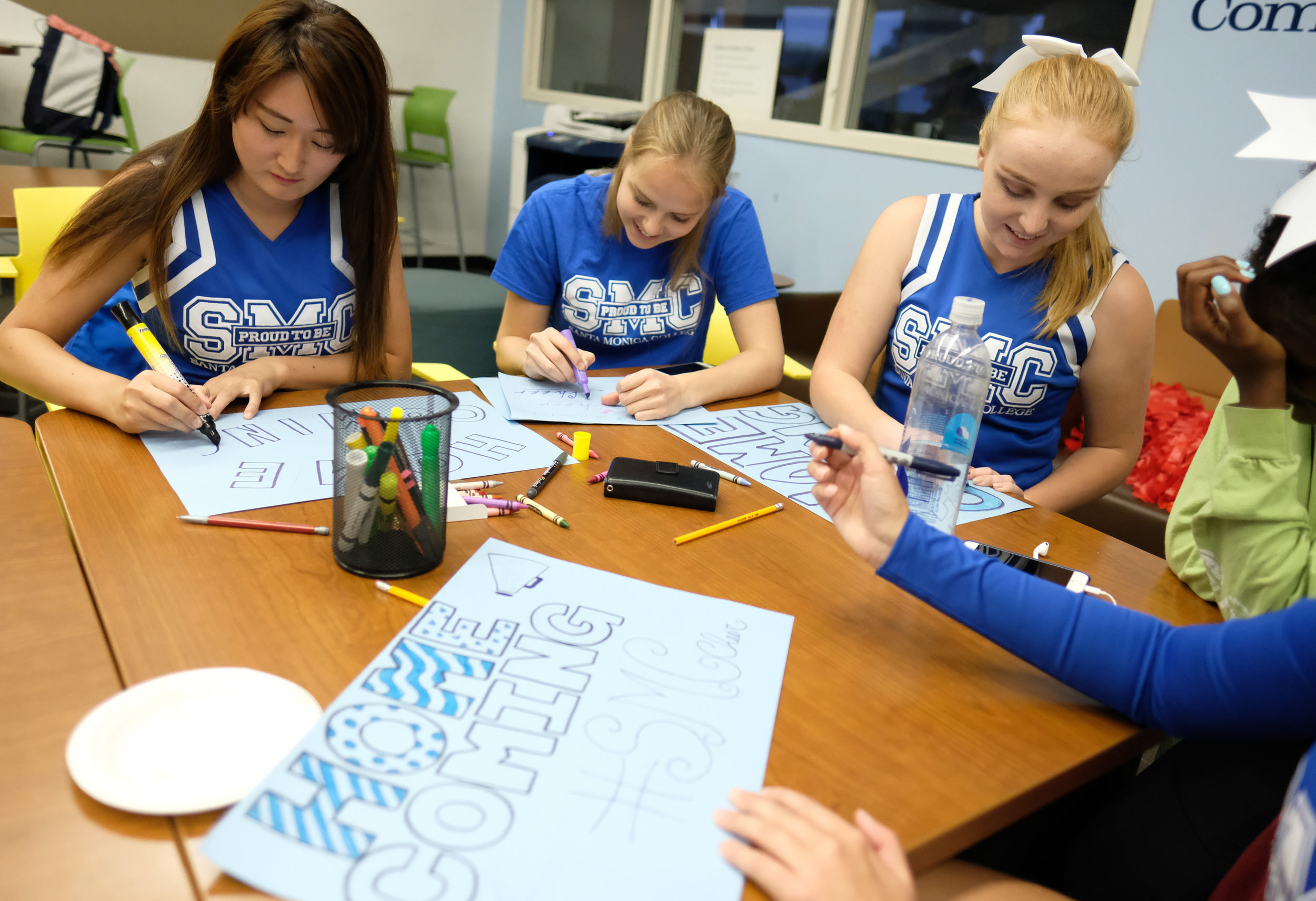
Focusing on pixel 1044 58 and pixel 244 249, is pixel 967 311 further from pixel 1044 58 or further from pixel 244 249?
pixel 244 249

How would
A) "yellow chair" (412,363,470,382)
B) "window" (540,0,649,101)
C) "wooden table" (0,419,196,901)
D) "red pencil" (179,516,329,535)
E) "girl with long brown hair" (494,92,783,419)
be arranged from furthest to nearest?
"window" (540,0,649,101), "yellow chair" (412,363,470,382), "girl with long brown hair" (494,92,783,419), "red pencil" (179,516,329,535), "wooden table" (0,419,196,901)

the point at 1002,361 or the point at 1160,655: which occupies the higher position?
the point at 1002,361

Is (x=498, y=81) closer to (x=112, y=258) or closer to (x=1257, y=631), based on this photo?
(x=112, y=258)

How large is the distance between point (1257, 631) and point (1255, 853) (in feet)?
0.78

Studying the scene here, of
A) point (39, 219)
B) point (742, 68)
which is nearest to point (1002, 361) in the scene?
point (39, 219)

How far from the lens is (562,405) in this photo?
4.26 feet

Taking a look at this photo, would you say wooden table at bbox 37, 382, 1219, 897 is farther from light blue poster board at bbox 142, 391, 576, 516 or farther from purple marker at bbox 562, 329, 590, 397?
purple marker at bbox 562, 329, 590, 397

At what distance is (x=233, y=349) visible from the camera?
1330 mm

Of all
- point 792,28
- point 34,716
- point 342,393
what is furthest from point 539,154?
point 34,716

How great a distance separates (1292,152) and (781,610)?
634mm

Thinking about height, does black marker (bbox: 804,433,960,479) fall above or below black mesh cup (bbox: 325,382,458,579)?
above

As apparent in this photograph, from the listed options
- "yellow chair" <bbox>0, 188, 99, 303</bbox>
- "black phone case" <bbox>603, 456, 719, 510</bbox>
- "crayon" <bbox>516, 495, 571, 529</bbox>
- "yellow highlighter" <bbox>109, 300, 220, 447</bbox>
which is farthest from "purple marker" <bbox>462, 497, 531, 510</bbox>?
"yellow chair" <bbox>0, 188, 99, 303</bbox>

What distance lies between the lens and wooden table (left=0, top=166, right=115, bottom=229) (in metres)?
2.22

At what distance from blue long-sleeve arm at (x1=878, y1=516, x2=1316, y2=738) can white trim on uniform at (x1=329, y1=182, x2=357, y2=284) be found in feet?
3.39
